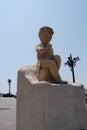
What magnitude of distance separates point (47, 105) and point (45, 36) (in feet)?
6.55

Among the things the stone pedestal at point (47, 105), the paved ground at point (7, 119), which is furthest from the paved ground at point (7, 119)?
the stone pedestal at point (47, 105)

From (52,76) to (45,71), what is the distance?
0.22 m

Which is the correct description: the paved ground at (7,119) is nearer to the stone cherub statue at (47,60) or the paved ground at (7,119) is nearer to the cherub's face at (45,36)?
the stone cherub statue at (47,60)

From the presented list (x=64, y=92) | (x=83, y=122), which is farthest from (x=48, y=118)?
(x=83, y=122)

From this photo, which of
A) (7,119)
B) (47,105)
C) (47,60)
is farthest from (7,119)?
(47,105)

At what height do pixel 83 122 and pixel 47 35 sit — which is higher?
pixel 47 35

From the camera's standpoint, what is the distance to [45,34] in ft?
22.1

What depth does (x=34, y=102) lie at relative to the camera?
585 cm

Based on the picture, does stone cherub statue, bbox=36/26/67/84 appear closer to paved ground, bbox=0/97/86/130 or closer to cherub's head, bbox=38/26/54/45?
cherub's head, bbox=38/26/54/45

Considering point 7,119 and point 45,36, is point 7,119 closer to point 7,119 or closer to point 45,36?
point 7,119

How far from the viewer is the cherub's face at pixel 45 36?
673 cm

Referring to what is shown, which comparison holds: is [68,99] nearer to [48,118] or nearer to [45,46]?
[48,118]

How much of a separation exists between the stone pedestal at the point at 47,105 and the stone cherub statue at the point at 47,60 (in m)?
0.26

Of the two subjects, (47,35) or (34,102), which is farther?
(47,35)
